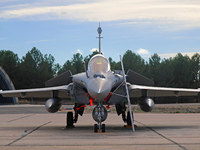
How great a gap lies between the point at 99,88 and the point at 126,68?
75.0 meters

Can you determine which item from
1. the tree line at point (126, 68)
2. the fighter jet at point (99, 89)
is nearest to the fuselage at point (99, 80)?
the fighter jet at point (99, 89)

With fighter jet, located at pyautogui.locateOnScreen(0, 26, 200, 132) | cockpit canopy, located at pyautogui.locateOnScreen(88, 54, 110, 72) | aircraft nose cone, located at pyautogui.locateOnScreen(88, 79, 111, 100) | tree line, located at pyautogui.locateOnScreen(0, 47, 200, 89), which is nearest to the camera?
aircraft nose cone, located at pyautogui.locateOnScreen(88, 79, 111, 100)

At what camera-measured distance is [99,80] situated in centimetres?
1281

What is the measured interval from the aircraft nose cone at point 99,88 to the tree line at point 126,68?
7080 cm

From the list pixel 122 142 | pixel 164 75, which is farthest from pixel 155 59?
pixel 122 142

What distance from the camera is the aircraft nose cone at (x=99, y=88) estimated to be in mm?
12398

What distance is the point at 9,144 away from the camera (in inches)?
397

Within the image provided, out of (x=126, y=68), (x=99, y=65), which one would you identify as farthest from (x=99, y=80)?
(x=126, y=68)

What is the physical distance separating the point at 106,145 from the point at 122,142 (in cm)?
79

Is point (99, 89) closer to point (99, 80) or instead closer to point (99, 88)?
point (99, 88)

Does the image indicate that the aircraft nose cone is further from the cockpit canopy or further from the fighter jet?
the cockpit canopy

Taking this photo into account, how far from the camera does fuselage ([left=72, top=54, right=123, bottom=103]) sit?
Result: 1252 cm

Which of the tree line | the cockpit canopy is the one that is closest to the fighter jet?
the cockpit canopy

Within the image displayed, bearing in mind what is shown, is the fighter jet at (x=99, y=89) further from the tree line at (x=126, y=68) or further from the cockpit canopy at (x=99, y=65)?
the tree line at (x=126, y=68)
